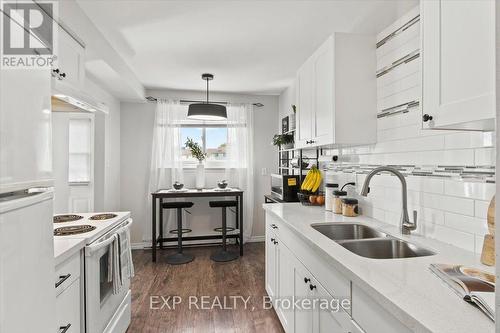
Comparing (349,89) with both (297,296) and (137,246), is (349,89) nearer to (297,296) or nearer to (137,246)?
(297,296)

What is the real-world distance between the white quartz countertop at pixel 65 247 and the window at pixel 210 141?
2999mm

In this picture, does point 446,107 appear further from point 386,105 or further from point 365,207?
point 365,207

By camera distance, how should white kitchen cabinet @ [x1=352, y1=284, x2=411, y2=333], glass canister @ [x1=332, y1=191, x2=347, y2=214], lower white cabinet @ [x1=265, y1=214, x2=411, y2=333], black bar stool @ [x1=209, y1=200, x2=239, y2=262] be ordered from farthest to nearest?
1. black bar stool @ [x1=209, y1=200, x2=239, y2=262]
2. glass canister @ [x1=332, y1=191, x2=347, y2=214]
3. lower white cabinet @ [x1=265, y1=214, x2=411, y2=333]
4. white kitchen cabinet @ [x1=352, y1=284, x2=411, y2=333]

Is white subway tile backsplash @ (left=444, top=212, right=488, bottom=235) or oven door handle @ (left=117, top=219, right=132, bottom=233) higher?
white subway tile backsplash @ (left=444, top=212, right=488, bottom=235)

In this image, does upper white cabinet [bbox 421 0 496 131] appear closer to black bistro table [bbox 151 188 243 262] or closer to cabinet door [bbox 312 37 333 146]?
cabinet door [bbox 312 37 333 146]

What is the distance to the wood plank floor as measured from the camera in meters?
2.22

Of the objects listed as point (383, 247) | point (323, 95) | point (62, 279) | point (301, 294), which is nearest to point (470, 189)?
point (383, 247)

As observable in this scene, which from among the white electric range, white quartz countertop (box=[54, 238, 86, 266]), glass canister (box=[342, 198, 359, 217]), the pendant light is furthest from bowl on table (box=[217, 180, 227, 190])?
white quartz countertop (box=[54, 238, 86, 266])

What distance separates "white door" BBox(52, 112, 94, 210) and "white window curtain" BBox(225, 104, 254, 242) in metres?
1.97

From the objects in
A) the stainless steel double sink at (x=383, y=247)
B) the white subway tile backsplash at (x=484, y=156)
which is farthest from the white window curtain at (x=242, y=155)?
the white subway tile backsplash at (x=484, y=156)

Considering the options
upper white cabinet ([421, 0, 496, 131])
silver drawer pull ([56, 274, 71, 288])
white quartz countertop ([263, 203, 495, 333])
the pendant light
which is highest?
the pendant light

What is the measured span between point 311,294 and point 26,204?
1.37 meters

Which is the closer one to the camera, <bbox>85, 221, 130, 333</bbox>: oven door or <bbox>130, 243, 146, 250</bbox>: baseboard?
<bbox>85, 221, 130, 333</bbox>: oven door

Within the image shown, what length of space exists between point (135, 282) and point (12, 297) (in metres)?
2.58
